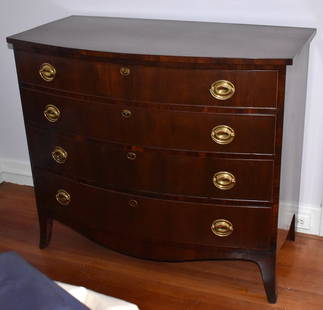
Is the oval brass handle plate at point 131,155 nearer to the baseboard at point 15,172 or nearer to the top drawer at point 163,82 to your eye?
the top drawer at point 163,82

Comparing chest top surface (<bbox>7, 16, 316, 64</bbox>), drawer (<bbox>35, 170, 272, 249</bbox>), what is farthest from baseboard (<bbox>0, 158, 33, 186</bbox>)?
chest top surface (<bbox>7, 16, 316, 64</bbox>)

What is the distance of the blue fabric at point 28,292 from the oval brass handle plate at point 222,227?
2.85 ft

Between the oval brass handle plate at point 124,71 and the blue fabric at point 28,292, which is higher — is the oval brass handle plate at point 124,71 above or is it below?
above

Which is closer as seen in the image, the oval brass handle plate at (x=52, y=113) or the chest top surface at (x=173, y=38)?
the chest top surface at (x=173, y=38)

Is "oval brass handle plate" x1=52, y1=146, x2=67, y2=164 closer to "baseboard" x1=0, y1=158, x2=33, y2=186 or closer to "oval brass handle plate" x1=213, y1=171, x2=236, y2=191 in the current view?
"oval brass handle plate" x1=213, y1=171, x2=236, y2=191

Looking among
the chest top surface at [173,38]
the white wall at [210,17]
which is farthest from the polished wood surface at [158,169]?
the white wall at [210,17]

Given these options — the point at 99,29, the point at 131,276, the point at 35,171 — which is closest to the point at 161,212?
the point at 131,276

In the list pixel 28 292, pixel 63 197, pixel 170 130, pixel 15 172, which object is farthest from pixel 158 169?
pixel 15 172

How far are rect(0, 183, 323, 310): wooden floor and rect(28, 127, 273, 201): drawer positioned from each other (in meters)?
0.42

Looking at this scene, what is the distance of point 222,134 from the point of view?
1.93 metres

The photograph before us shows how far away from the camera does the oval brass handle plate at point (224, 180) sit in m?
2.00

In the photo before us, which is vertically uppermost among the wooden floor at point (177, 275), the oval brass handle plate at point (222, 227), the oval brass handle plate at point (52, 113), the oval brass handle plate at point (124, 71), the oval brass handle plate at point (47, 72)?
the oval brass handle plate at point (124, 71)

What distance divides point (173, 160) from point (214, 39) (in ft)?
1.41

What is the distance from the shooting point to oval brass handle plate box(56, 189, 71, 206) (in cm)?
234
